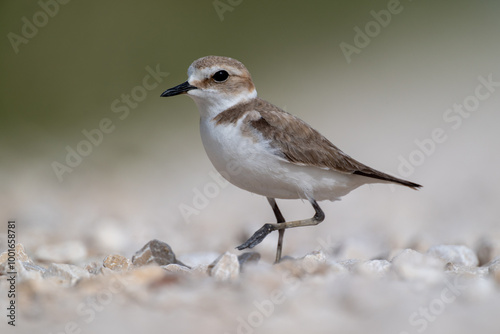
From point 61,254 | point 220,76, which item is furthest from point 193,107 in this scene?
point 220,76

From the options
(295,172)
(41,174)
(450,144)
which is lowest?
(41,174)

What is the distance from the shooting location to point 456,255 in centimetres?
451

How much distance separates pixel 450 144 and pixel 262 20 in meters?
4.78

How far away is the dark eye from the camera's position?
14.0 ft

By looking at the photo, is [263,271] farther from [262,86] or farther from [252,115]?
[262,86]

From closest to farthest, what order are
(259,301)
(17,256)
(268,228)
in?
(259,301), (17,256), (268,228)

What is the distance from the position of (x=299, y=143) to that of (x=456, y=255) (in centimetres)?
141

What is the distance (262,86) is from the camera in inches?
479

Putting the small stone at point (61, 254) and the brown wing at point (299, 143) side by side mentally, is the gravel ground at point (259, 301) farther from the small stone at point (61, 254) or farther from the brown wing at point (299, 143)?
the small stone at point (61, 254)

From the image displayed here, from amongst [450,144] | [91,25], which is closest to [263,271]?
[450,144]

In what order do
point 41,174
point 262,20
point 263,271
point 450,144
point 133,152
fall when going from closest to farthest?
point 263,271 < point 450,144 < point 41,174 < point 133,152 < point 262,20

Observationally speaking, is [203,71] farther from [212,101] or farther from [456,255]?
[456,255]

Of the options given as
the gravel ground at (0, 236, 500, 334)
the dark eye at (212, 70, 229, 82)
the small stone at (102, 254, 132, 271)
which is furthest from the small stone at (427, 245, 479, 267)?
the small stone at (102, 254, 132, 271)

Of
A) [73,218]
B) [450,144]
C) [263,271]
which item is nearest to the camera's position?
[263,271]
